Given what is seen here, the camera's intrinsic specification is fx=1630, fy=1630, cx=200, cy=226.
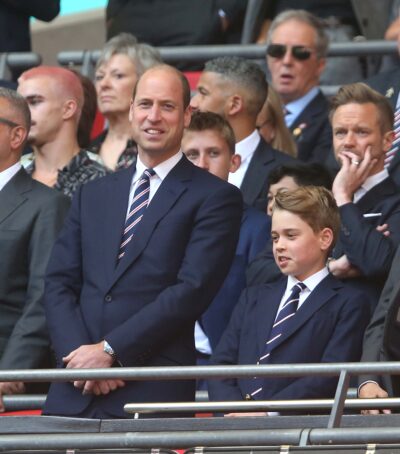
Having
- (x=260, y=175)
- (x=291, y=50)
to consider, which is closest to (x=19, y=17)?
(x=291, y=50)

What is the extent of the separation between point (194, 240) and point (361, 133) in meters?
1.87

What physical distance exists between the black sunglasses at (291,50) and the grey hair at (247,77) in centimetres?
89

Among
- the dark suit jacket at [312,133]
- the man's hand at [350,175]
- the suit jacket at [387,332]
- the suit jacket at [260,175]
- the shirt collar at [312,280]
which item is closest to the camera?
the suit jacket at [387,332]

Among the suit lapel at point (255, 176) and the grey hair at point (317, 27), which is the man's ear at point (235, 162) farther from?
the grey hair at point (317, 27)

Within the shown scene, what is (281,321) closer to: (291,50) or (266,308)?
(266,308)

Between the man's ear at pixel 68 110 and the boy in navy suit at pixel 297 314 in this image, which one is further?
the man's ear at pixel 68 110

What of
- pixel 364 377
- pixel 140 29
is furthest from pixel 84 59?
pixel 364 377

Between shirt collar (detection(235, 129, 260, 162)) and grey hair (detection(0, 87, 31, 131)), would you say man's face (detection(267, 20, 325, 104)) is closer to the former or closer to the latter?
shirt collar (detection(235, 129, 260, 162))

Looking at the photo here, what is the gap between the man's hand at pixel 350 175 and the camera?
30.0 ft

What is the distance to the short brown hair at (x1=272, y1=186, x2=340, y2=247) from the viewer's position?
8320 mm

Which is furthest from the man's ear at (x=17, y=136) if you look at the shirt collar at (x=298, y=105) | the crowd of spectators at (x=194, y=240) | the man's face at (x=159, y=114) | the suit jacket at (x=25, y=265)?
the shirt collar at (x=298, y=105)

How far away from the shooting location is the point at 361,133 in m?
9.48

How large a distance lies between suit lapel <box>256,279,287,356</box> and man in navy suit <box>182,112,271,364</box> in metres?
0.69

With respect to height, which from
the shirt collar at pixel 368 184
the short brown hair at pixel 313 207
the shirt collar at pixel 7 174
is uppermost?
the shirt collar at pixel 7 174
